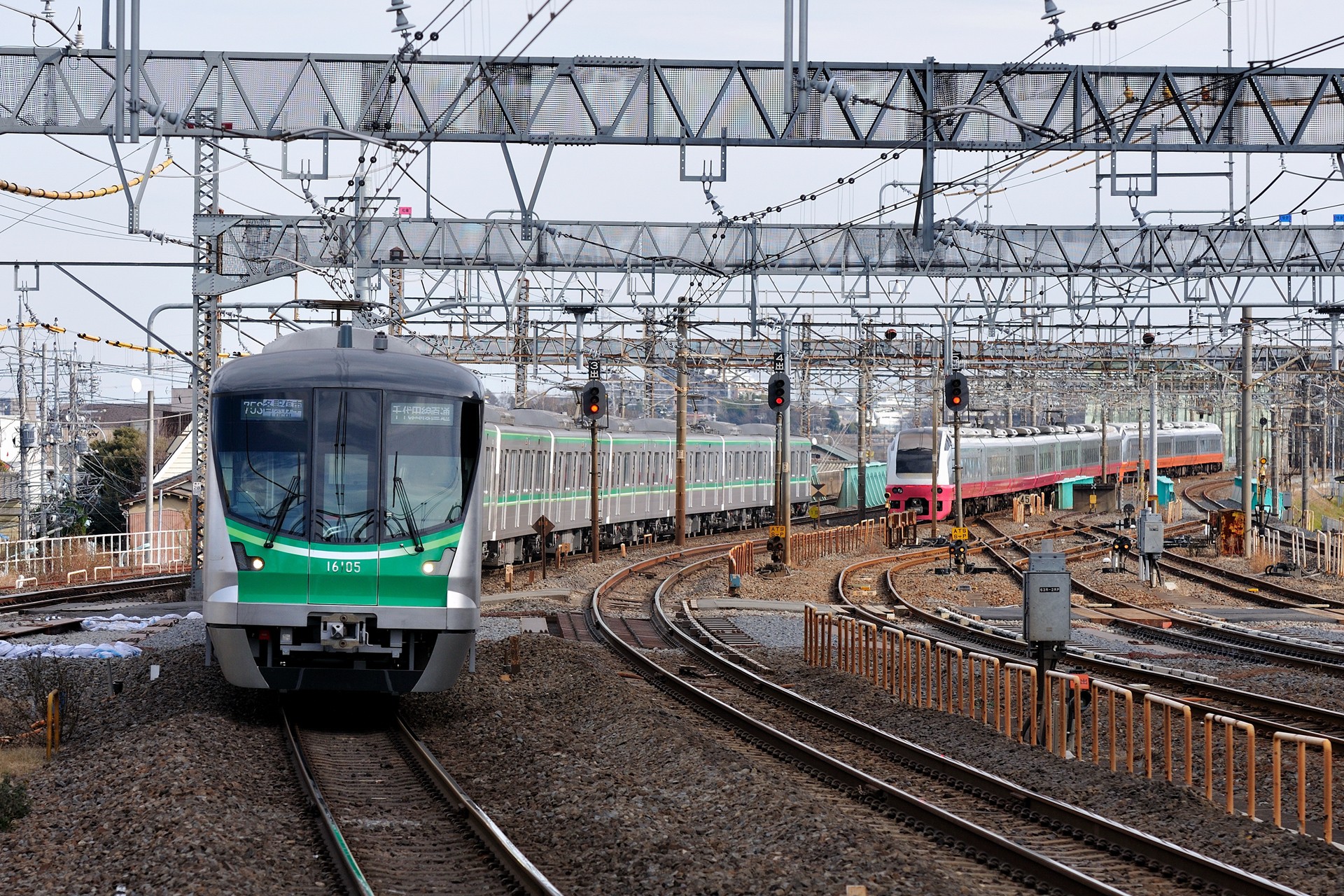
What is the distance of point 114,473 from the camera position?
58500 mm

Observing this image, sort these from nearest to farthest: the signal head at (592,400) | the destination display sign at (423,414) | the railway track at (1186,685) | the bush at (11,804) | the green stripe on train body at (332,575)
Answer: the bush at (11,804) < the green stripe on train body at (332,575) < the destination display sign at (423,414) < the railway track at (1186,685) < the signal head at (592,400)

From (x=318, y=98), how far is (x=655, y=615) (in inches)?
398

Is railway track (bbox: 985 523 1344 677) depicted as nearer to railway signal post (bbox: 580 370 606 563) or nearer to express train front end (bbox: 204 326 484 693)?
railway signal post (bbox: 580 370 606 563)

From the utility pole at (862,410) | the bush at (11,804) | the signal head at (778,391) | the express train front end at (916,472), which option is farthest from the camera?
the express train front end at (916,472)

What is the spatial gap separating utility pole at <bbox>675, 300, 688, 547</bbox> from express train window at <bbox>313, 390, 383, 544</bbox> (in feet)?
78.9

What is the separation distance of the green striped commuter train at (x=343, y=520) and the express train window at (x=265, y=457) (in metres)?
0.01

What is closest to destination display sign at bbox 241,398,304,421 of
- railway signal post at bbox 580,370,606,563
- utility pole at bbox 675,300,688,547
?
railway signal post at bbox 580,370,606,563

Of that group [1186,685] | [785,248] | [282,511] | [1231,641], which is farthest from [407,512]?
[785,248]

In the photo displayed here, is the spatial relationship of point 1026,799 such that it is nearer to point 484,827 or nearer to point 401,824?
point 484,827

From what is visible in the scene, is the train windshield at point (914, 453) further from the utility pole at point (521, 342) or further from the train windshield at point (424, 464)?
the train windshield at point (424, 464)

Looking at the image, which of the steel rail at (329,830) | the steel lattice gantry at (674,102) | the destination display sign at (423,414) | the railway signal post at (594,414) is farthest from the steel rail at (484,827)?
the railway signal post at (594,414)

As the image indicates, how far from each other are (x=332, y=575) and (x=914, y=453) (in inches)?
1571

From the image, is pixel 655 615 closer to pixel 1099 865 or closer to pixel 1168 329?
pixel 1099 865

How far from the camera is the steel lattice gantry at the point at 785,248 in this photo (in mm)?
26734
